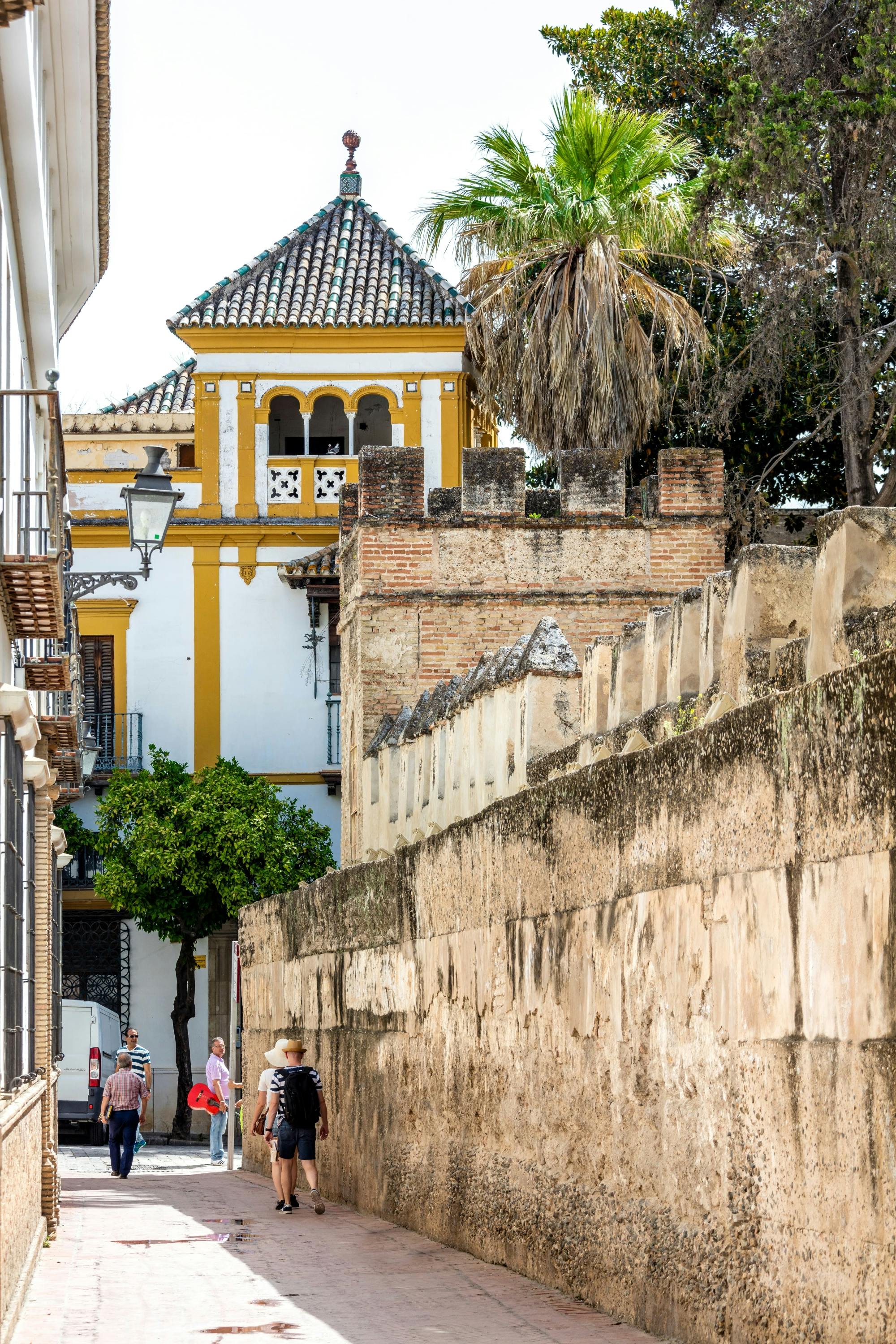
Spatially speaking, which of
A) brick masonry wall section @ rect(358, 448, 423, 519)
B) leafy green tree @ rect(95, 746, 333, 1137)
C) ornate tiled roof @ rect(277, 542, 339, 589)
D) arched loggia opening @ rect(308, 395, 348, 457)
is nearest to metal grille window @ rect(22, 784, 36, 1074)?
brick masonry wall section @ rect(358, 448, 423, 519)

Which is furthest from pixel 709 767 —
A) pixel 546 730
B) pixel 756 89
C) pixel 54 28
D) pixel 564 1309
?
pixel 756 89

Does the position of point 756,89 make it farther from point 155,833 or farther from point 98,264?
point 155,833

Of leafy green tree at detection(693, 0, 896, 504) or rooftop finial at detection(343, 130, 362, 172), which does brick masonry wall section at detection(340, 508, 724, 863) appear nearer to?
leafy green tree at detection(693, 0, 896, 504)

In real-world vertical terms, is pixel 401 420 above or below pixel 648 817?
above

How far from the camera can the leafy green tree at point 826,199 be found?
72.8 feet

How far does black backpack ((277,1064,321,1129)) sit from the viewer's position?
1347 cm

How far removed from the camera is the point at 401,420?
31.2 meters

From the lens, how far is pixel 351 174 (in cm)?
3450

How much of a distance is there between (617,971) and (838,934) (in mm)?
2285

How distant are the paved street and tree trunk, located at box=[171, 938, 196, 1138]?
49.0 feet

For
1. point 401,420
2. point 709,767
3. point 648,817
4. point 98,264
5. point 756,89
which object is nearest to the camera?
point 709,767

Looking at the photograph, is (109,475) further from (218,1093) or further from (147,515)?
(147,515)

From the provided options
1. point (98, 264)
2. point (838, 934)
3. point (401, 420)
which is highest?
point (401, 420)

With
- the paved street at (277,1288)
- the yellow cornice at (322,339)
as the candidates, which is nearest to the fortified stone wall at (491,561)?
the paved street at (277,1288)
